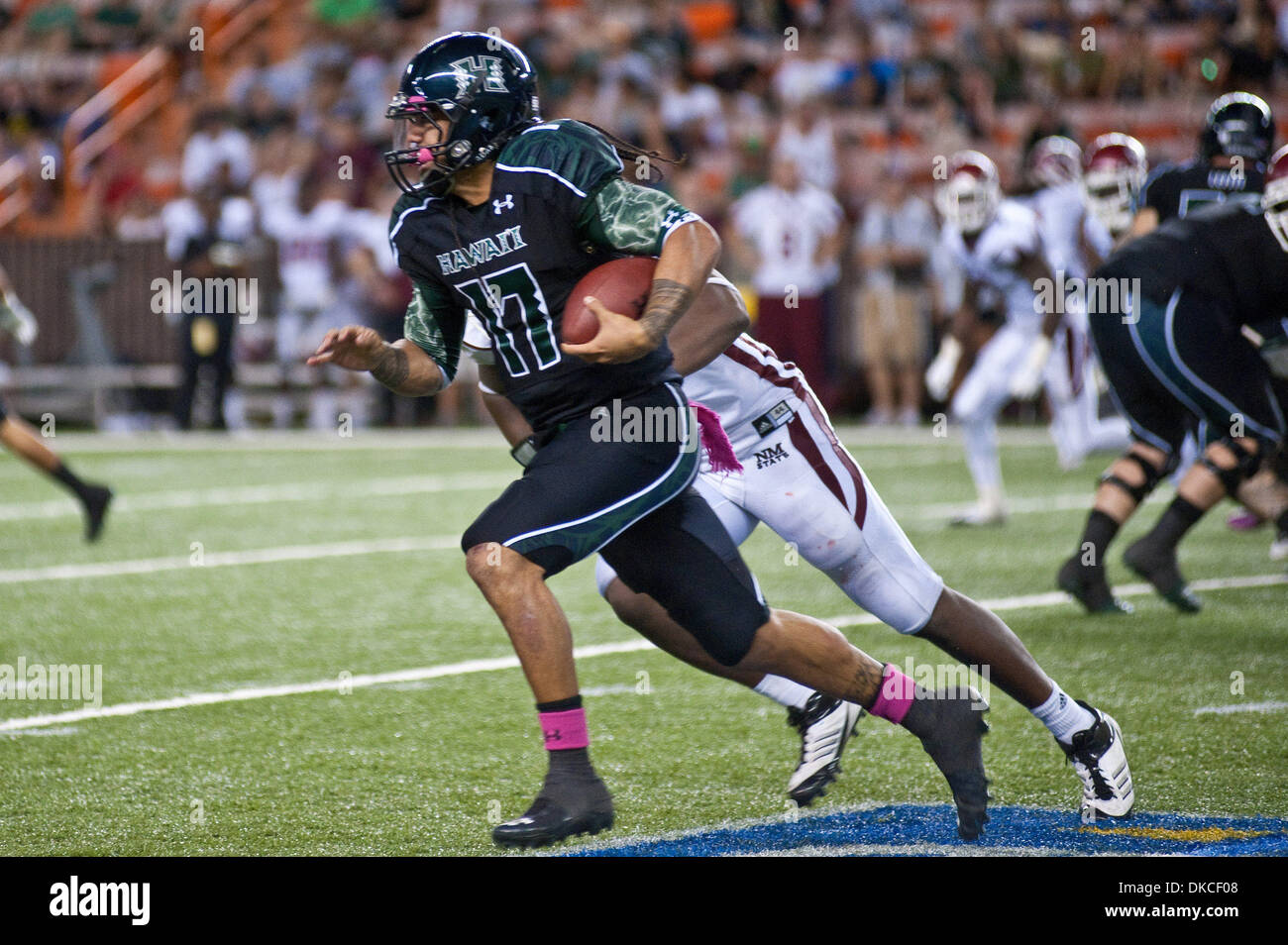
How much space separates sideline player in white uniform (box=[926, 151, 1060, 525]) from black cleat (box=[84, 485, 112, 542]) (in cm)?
434

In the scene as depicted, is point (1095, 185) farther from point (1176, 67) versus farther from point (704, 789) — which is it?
point (1176, 67)

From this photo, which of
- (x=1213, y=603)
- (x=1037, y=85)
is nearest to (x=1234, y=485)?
(x=1213, y=603)

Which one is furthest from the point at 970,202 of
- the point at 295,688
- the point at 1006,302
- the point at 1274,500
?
the point at 295,688

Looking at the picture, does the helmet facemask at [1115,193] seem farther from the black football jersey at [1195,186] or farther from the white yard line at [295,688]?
the white yard line at [295,688]

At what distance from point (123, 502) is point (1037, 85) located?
9.16 m

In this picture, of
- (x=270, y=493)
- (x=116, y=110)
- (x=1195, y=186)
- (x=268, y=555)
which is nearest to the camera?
(x=1195, y=186)

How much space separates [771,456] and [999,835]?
39.7 inches

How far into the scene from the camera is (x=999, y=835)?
11.8 feet

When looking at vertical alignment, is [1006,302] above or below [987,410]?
above

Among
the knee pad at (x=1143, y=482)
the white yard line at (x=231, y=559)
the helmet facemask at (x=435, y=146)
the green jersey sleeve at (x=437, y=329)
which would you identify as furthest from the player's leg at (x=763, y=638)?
the white yard line at (x=231, y=559)

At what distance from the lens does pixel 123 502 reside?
10125mm

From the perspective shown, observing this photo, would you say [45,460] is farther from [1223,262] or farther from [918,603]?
[918,603]

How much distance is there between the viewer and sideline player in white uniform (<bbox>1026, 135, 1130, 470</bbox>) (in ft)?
32.8
